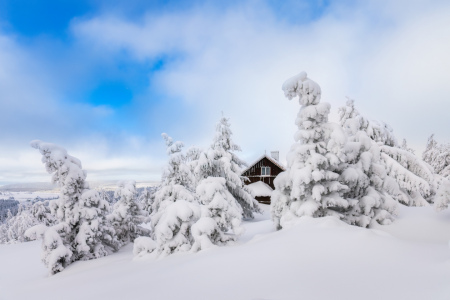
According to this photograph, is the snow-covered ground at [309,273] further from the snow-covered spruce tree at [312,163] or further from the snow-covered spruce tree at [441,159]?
the snow-covered spruce tree at [441,159]

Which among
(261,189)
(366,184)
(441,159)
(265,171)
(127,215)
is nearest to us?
(366,184)

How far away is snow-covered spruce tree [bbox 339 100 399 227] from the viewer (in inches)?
494

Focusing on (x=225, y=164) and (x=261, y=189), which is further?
(x=261, y=189)

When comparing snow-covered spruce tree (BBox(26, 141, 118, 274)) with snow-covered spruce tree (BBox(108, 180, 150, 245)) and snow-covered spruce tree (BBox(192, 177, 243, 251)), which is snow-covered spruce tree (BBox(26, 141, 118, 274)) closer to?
snow-covered spruce tree (BBox(108, 180, 150, 245))

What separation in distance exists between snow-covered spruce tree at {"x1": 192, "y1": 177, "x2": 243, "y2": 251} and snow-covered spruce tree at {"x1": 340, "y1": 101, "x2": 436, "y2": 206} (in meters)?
9.70

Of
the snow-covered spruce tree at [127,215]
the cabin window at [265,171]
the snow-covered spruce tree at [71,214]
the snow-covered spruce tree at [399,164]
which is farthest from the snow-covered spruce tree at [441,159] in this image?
the snow-covered spruce tree at [71,214]

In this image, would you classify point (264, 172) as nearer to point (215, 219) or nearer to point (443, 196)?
point (443, 196)

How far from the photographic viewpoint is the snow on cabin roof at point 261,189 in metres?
36.5

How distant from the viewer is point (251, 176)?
39.8 meters

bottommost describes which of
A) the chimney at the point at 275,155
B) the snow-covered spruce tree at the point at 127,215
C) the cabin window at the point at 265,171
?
the snow-covered spruce tree at the point at 127,215

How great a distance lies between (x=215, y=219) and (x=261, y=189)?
28.5 meters

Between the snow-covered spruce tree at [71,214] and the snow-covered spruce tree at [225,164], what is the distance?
9240mm

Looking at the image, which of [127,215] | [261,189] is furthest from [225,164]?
[261,189]

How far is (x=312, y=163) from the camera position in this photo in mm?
12039
